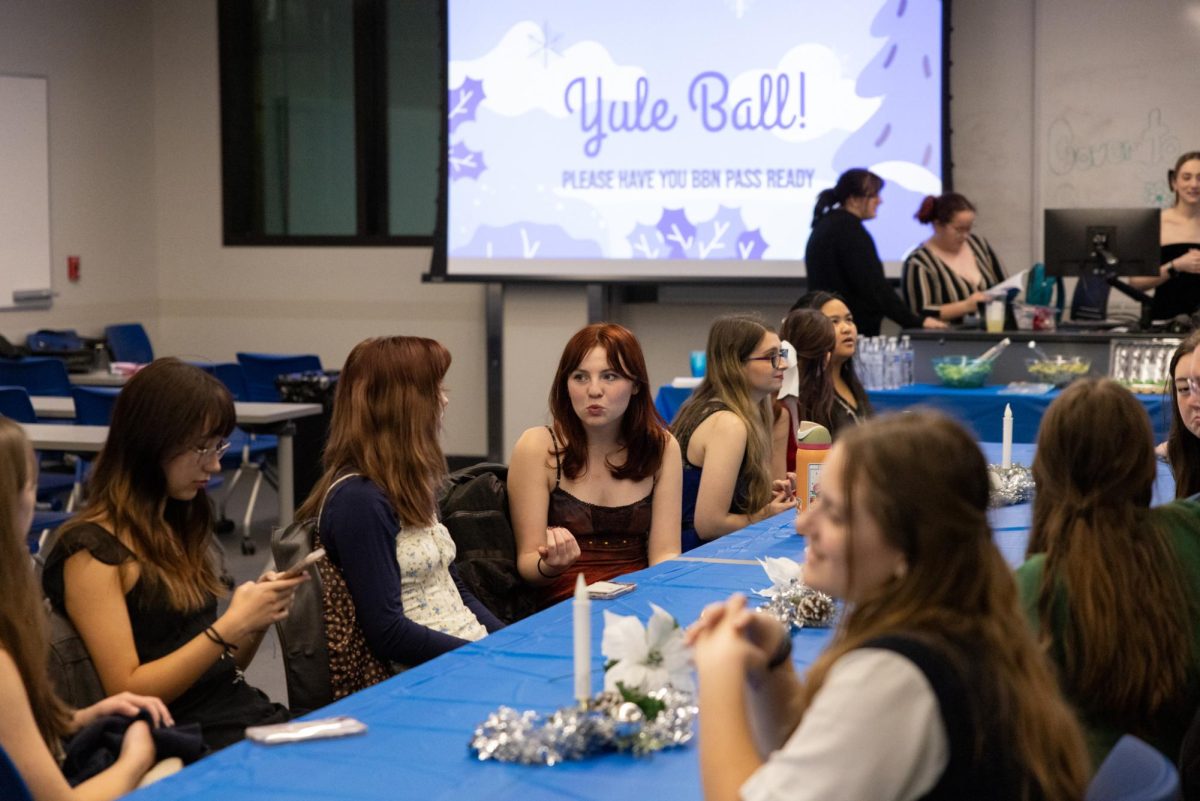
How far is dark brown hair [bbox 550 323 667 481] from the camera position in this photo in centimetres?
328

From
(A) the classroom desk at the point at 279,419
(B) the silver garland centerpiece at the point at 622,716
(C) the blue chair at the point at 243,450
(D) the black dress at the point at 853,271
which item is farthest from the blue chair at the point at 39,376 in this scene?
(B) the silver garland centerpiece at the point at 622,716

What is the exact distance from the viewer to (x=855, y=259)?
6.43 m

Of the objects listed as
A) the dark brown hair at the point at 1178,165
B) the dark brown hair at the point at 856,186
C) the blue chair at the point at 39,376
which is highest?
the dark brown hair at the point at 1178,165

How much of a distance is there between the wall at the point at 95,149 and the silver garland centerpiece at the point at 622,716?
7363 millimetres

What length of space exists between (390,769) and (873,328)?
5.14 m

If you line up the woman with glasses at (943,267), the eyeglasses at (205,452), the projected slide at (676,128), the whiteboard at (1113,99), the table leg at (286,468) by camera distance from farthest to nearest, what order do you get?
the projected slide at (676,128) < the whiteboard at (1113,99) < the woman with glasses at (943,267) < the table leg at (286,468) < the eyeglasses at (205,452)

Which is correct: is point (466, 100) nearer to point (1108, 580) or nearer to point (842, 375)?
point (842, 375)

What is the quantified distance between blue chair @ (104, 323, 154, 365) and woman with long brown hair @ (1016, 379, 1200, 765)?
25.2 ft

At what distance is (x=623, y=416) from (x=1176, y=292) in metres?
4.37

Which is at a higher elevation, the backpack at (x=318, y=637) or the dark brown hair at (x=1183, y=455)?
the dark brown hair at (x=1183, y=455)

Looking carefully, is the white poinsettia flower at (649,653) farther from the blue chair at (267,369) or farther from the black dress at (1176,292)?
the blue chair at (267,369)

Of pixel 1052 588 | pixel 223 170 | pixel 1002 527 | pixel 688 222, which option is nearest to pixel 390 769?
pixel 1052 588

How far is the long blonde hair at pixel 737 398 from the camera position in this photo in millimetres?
3752

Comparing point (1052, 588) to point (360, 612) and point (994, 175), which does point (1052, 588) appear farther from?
point (994, 175)
